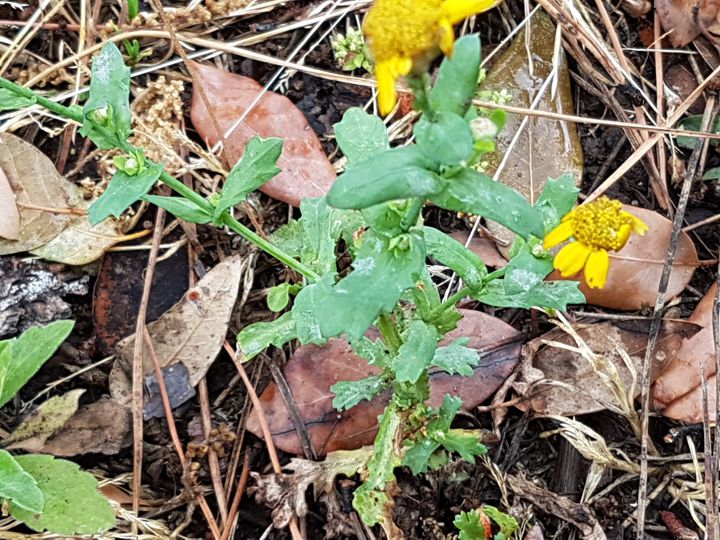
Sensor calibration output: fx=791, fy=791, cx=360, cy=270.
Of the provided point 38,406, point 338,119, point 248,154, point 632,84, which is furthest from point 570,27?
point 38,406

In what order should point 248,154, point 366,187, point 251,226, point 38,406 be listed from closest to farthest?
point 366,187 → point 248,154 → point 38,406 → point 251,226

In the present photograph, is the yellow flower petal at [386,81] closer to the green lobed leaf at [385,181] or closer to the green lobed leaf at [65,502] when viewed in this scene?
the green lobed leaf at [385,181]

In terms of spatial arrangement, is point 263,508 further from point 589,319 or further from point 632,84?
point 632,84

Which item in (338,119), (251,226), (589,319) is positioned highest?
(338,119)

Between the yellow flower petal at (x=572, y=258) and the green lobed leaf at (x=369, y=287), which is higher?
the green lobed leaf at (x=369, y=287)

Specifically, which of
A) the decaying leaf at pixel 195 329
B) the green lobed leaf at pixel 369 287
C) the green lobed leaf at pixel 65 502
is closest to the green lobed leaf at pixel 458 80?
the green lobed leaf at pixel 369 287

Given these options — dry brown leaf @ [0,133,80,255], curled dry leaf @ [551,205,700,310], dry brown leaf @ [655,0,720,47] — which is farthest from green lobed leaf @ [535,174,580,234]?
dry brown leaf @ [0,133,80,255]

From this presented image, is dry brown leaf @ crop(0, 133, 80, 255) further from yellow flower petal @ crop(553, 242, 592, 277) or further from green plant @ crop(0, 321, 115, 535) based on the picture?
yellow flower petal @ crop(553, 242, 592, 277)
